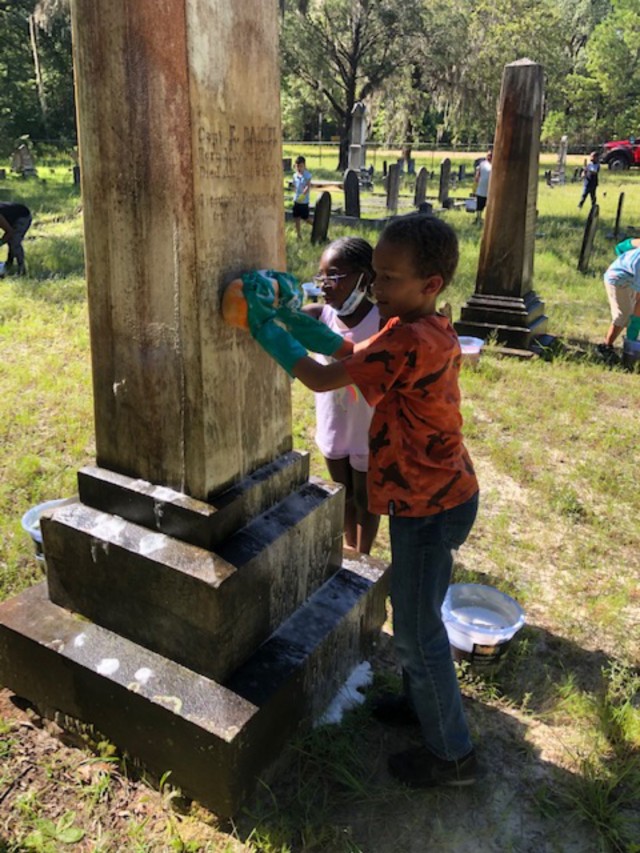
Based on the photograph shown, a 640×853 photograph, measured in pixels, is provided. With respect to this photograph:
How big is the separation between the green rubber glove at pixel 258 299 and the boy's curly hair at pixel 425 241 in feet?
1.15

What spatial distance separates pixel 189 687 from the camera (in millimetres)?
2102

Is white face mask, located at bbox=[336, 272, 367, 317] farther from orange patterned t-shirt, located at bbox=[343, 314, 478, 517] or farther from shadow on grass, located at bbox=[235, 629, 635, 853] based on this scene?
shadow on grass, located at bbox=[235, 629, 635, 853]

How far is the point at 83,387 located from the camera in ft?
18.3

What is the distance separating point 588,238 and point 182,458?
393 inches

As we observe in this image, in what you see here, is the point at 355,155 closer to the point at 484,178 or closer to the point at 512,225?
the point at 484,178

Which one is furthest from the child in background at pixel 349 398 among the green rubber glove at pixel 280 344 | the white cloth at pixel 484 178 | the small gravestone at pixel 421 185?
the small gravestone at pixel 421 185

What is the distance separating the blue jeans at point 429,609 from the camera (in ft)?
6.63

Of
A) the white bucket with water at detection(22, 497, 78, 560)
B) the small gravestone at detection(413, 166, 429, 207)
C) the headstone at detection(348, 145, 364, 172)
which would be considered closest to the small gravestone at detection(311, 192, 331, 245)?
the small gravestone at detection(413, 166, 429, 207)

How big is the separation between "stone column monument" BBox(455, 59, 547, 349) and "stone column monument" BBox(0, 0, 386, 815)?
207 inches

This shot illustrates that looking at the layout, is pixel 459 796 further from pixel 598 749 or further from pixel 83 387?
pixel 83 387

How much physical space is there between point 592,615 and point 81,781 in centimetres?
222

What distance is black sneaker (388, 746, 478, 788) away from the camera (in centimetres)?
219

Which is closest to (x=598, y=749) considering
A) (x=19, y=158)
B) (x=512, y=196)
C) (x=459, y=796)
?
(x=459, y=796)

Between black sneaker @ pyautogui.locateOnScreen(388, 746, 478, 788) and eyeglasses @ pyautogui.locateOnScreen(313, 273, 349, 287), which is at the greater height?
eyeglasses @ pyautogui.locateOnScreen(313, 273, 349, 287)
